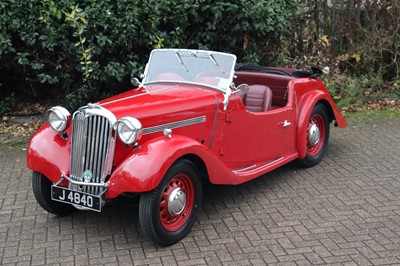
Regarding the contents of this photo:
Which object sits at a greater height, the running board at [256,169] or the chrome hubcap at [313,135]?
the chrome hubcap at [313,135]

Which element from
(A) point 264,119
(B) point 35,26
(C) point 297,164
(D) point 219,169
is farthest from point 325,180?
(B) point 35,26

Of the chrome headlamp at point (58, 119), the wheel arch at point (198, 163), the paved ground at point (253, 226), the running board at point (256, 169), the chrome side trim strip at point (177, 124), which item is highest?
the chrome side trim strip at point (177, 124)

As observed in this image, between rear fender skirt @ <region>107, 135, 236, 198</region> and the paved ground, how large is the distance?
0.48 meters

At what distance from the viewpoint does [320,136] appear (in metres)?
6.42

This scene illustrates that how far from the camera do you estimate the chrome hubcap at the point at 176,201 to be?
4145 mm

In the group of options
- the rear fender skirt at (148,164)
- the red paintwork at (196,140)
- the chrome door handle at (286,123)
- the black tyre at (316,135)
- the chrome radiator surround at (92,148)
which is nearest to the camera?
the rear fender skirt at (148,164)

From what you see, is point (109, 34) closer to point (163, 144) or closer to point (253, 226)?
point (163, 144)

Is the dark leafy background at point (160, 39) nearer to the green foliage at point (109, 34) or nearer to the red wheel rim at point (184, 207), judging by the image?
the green foliage at point (109, 34)

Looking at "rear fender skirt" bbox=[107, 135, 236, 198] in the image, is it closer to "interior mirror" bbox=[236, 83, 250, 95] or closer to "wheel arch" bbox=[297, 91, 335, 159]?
"interior mirror" bbox=[236, 83, 250, 95]

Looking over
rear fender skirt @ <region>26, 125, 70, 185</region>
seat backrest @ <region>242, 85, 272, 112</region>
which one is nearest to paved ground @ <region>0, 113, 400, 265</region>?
rear fender skirt @ <region>26, 125, 70, 185</region>

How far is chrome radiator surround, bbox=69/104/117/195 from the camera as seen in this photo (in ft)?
13.5

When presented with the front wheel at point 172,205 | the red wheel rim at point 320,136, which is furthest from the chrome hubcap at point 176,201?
the red wheel rim at point 320,136

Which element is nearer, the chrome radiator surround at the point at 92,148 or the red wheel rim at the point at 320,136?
the chrome radiator surround at the point at 92,148

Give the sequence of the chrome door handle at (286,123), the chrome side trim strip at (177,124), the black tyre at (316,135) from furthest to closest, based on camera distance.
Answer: the black tyre at (316,135), the chrome door handle at (286,123), the chrome side trim strip at (177,124)
